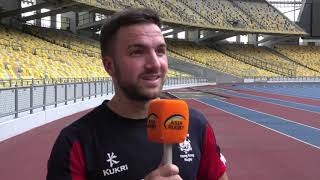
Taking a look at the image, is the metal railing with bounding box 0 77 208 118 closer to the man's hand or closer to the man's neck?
the man's neck

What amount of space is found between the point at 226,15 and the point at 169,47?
11.2 metres

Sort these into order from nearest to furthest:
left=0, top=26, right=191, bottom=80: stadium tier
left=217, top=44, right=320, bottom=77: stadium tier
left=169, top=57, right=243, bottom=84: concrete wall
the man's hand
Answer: the man's hand
left=0, top=26, right=191, bottom=80: stadium tier
left=169, top=57, right=243, bottom=84: concrete wall
left=217, top=44, right=320, bottom=77: stadium tier

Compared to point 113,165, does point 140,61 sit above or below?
above

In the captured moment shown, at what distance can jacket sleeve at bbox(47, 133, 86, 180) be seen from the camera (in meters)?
1.89

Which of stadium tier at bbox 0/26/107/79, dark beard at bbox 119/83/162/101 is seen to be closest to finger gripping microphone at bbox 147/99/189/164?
dark beard at bbox 119/83/162/101

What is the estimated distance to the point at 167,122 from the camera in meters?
1.70

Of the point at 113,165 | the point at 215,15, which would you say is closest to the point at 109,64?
the point at 113,165

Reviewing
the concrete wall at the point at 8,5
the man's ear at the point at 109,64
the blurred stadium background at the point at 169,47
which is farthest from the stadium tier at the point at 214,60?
the man's ear at the point at 109,64

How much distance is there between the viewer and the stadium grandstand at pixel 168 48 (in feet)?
52.3

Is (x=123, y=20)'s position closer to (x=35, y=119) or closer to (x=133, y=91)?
(x=133, y=91)

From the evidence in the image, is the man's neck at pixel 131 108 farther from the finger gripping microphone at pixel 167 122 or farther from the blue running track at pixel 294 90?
the blue running track at pixel 294 90

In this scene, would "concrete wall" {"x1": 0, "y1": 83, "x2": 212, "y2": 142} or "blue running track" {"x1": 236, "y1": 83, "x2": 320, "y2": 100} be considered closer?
"concrete wall" {"x1": 0, "y1": 83, "x2": 212, "y2": 142}

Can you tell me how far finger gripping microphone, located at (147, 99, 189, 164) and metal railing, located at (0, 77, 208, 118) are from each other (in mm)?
5562

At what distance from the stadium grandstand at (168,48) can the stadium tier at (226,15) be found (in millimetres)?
153
